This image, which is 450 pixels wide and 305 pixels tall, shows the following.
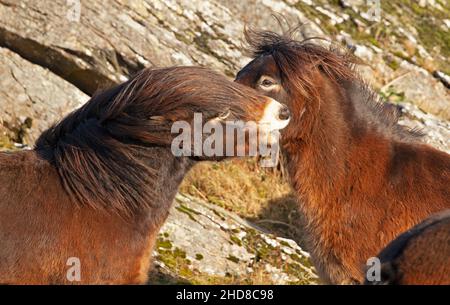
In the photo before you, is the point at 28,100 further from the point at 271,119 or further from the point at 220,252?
the point at 271,119

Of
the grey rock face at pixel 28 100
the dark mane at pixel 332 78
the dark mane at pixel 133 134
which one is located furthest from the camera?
the grey rock face at pixel 28 100

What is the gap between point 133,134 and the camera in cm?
534

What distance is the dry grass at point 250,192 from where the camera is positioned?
8.74 m

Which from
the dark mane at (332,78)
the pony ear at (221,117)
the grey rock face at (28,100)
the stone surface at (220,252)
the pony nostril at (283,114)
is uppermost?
the dark mane at (332,78)

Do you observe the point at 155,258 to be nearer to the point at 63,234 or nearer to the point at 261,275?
the point at 261,275

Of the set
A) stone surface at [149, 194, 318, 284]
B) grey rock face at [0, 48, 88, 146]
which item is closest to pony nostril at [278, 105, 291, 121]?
stone surface at [149, 194, 318, 284]

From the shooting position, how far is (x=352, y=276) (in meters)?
6.11

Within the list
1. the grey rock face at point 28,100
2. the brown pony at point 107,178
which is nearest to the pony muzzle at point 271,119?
the brown pony at point 107,178

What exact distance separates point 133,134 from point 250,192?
373cm

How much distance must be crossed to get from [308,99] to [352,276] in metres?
1.40

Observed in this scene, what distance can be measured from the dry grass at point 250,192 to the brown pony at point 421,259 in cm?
482

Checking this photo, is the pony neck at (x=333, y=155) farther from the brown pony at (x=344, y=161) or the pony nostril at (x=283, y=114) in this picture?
the pony nostril at (x=283, y=114)

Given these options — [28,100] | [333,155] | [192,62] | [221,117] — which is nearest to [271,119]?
[221,117]

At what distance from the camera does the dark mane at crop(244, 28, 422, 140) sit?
657 centimetres
